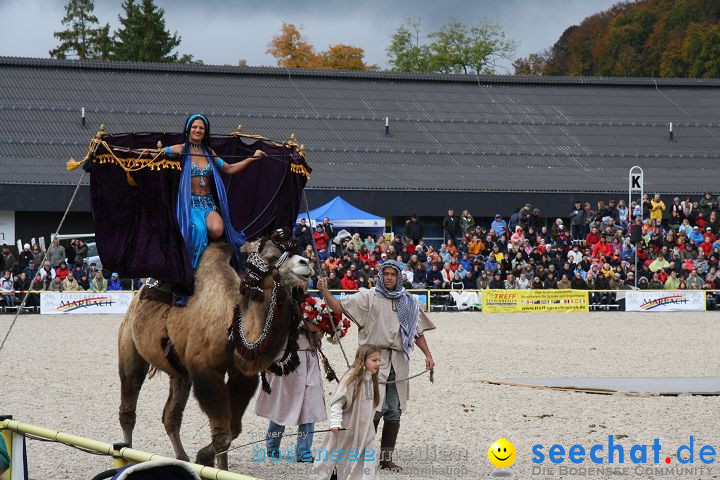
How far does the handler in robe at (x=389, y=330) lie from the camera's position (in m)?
10.2

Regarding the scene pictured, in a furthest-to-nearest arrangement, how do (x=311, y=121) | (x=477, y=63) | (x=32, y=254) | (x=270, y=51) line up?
(x=477, y=63) < (x=270, y=51) < (x=311, y=121) < (x=32, y=254)

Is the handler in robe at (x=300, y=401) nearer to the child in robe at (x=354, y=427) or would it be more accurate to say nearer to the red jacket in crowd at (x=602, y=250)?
the child in robe at (x=354, y=427)

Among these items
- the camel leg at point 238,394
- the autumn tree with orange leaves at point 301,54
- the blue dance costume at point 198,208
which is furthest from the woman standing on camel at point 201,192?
the autumn tree with orange leaves at point 301,54

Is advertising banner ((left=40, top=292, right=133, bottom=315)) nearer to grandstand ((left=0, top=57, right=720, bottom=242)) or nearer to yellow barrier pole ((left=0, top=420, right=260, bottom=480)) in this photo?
grandstand ((left=0, top=57, right=720, bottom=242))

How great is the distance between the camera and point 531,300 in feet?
104

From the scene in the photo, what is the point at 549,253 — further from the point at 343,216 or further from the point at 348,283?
the point at 348,283

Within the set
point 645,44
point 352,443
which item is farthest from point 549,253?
point 645,44

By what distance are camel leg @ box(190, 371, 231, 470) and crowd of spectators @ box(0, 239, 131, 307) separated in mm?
20911

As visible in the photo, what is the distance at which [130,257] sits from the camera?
10.1 metres

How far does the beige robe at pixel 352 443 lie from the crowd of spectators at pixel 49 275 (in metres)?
21.6

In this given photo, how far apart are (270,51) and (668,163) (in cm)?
3687

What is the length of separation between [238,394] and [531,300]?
2300 cm

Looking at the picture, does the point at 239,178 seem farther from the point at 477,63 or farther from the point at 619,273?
the point at 477,63

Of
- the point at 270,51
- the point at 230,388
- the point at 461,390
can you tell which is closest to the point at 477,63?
the point at 270,51
